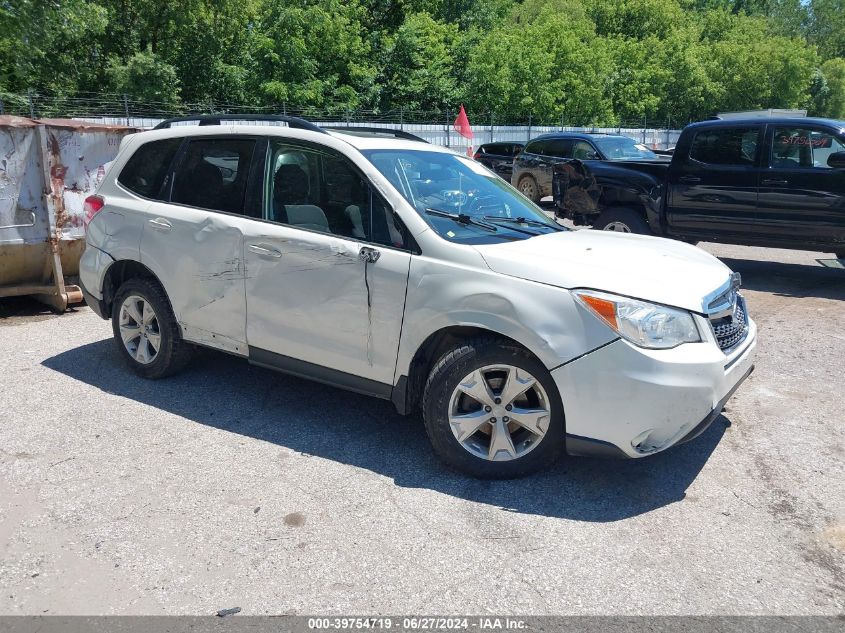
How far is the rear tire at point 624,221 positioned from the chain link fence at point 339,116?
4.82 m

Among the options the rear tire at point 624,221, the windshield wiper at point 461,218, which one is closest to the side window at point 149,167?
the windshield wiper at point 461,218

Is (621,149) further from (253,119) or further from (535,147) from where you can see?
(253,119)

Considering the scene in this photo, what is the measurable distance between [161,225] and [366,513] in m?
2.66

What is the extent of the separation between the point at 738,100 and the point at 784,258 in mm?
49734

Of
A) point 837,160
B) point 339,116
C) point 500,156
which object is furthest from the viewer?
point 339,116

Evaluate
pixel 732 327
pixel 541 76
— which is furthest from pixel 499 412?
pixel 541 76

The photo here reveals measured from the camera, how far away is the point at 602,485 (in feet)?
12.6

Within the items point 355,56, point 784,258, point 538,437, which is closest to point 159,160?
point 538,437

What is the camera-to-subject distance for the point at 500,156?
65.3 feet

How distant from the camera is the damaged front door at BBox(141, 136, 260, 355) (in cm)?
465

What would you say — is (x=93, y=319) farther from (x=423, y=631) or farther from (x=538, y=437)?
(x=423, y=631)

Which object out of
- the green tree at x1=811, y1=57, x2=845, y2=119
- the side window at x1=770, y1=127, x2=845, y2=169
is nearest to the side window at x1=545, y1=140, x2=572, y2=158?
the side window at x1=770, y1=127, x2=845, y2=169

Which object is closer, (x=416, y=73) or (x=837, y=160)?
(x=837, y=160)

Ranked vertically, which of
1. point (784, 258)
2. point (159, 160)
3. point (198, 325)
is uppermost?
point (159, 160)
